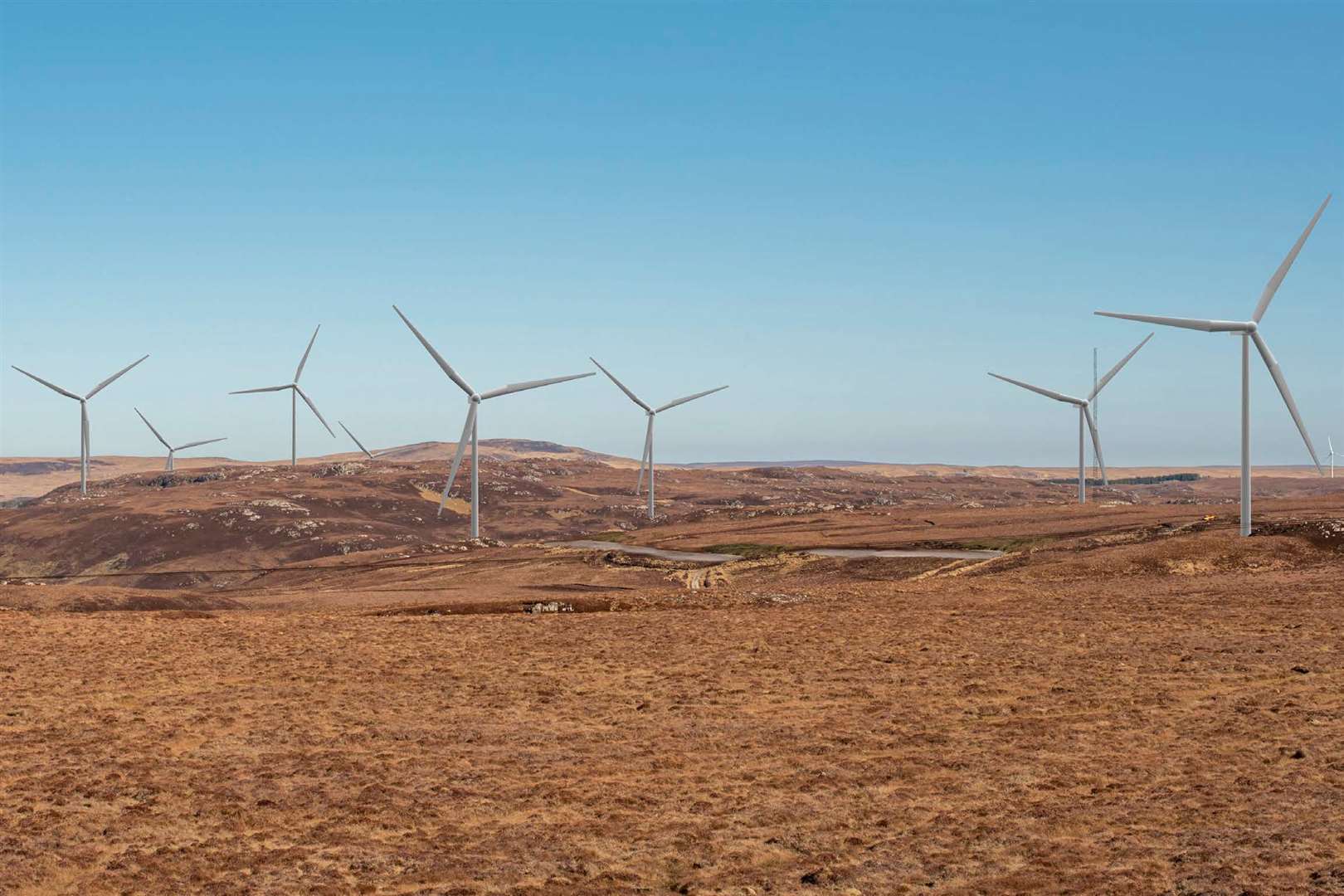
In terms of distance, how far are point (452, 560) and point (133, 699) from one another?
61.3 meters

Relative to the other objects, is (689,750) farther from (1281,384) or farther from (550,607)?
(1281,384)

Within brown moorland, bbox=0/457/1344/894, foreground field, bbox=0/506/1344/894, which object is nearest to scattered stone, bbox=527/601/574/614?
brown moorland, bbox=0/457/1344/894

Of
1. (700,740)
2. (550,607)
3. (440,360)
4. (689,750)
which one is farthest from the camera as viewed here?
(440,360)

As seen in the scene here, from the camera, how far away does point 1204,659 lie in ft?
102

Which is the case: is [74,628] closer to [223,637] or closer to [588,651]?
[223,637]

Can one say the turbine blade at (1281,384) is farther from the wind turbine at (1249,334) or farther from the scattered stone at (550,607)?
the scattered stone at (550,607)

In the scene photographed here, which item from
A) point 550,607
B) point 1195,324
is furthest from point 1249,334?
point 550,607

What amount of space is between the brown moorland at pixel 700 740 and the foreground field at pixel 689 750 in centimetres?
9

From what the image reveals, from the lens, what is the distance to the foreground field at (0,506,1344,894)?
16.5 metres

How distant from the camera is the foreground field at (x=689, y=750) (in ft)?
54.0

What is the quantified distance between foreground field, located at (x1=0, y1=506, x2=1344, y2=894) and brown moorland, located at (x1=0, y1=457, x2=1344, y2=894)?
0.29 feet

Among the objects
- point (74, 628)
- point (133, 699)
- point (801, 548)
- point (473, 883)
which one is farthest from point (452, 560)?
point (473, 883)

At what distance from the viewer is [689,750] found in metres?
23.3

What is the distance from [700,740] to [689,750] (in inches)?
34.0
